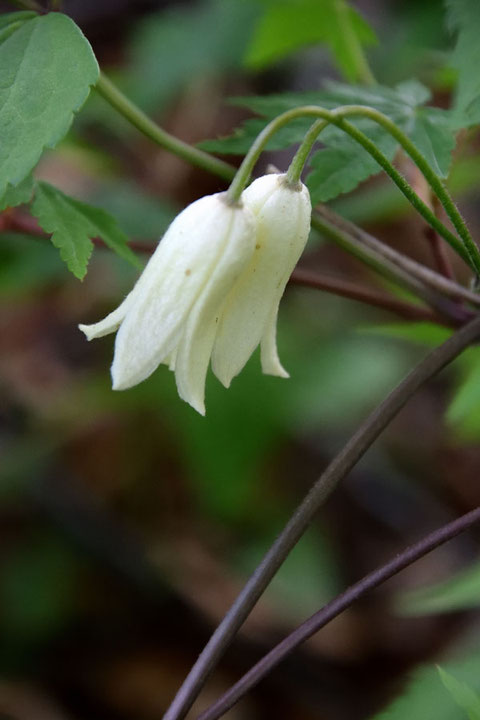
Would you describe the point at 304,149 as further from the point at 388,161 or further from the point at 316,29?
the point at 316,29

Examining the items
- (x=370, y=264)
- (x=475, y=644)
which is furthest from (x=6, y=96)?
(x=475, y=644)

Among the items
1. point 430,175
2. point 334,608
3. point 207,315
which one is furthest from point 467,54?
point 334,608

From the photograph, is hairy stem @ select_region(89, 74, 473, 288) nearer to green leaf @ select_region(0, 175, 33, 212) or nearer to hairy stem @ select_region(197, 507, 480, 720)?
green leaf @ select_region(0, 175, 33, 212)

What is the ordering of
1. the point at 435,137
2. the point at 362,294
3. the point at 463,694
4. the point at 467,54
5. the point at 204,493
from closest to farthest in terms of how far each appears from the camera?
the point at 463,694 < the point at 467,54 < the point at 435,137 < the point at 362,294 < the point at 204,493

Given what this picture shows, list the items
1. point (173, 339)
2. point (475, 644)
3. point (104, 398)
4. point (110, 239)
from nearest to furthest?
1. point (475, 644)
2. point (173, 339)
3. point (110, 239)
4. point (104, 398)

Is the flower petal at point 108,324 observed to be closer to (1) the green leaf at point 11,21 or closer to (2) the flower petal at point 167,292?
(2) the flower petal at point 167,292

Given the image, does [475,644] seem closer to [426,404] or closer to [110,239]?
[110,239]

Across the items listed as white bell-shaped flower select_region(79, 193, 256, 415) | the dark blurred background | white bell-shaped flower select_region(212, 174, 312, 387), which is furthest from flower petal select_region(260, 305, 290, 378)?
the dark blurred background

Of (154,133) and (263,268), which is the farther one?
(154,133)
